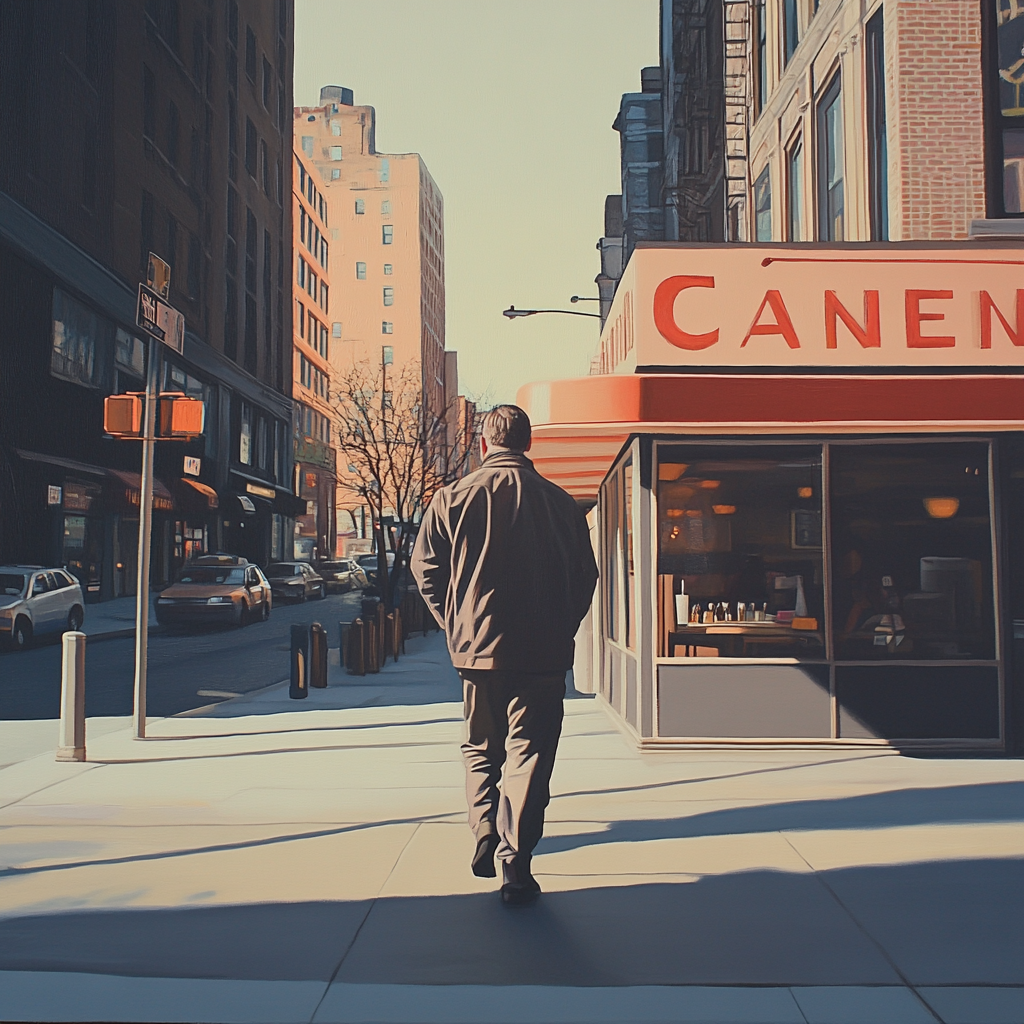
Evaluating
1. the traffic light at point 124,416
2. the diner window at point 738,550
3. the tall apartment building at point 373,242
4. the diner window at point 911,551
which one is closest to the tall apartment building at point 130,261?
the traffic light at point 124,416

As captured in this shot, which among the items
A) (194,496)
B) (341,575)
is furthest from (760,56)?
(341,575)

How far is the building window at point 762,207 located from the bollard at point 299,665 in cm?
815

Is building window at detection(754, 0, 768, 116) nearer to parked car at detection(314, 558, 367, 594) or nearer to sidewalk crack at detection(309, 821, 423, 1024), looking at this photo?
sidewalk crack at detection(309, 821, 423, 1024)

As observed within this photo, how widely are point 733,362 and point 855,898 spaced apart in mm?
5208

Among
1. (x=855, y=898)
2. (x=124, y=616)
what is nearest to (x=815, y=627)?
(x=855, y=898)

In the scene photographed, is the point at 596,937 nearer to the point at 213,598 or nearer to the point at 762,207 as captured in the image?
the point at 762,207

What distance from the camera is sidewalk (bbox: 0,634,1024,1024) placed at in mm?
4223

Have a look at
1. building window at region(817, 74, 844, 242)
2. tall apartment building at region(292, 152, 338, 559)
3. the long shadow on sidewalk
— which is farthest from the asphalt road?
tall apartment building at region(292, 152, 338, 559)

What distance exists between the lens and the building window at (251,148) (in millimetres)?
52969

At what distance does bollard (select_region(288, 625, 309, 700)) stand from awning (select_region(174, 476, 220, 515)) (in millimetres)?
27439

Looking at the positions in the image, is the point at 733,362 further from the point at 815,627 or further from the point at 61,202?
the point at 61,202

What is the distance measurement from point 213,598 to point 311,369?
2002 inches

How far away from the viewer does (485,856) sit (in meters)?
5.60

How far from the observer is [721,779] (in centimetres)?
863
